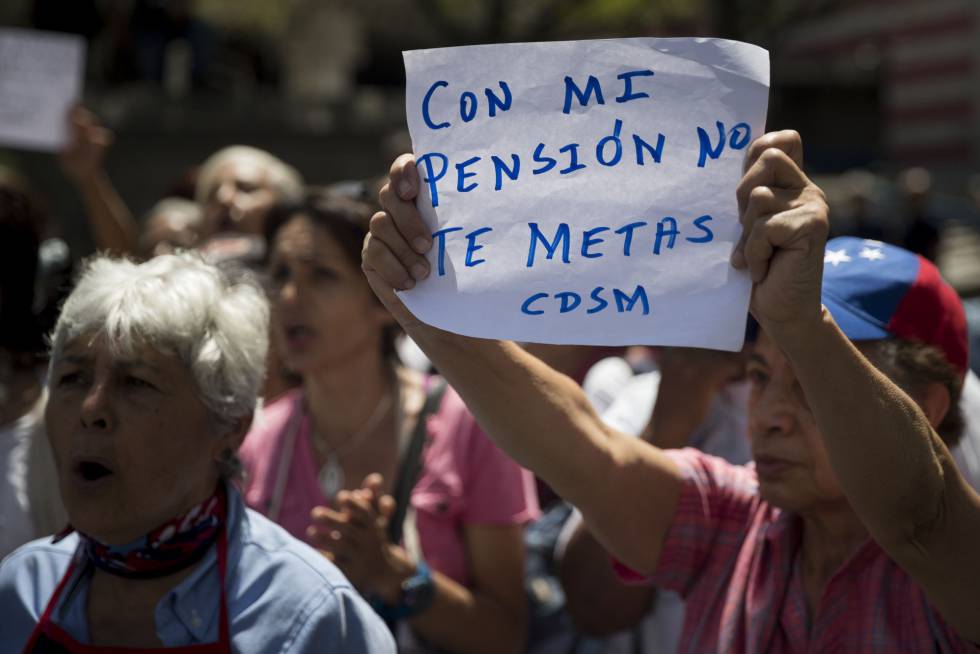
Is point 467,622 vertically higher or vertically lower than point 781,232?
lower

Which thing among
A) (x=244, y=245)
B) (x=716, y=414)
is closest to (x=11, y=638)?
(x=716, y=414)

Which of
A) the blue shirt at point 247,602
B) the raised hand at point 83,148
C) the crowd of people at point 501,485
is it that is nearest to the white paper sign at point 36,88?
the raised hand at point 83,148

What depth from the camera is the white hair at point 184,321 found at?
227cm

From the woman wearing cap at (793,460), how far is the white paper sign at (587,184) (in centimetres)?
6

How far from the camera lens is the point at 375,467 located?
3119 millimetres

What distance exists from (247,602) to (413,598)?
1.88 ft

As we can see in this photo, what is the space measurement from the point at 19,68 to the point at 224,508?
304 centimetres

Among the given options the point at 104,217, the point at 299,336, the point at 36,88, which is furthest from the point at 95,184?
the point at 299,336

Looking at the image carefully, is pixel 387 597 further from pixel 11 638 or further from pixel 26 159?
pixel 26 159

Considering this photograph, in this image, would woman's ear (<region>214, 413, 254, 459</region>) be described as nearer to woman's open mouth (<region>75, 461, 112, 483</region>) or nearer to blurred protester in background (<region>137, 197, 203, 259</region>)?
woman's open mouth (<region>75, 461, 112, 483</region>)

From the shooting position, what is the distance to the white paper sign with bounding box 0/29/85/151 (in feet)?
15.3

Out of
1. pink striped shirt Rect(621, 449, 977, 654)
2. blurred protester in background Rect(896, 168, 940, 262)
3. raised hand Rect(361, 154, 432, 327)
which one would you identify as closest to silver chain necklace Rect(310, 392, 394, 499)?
pink striped shirt Rect(621, 449, 977, 654)

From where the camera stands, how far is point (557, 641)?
3.30 meters

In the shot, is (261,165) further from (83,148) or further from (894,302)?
(894,302)
